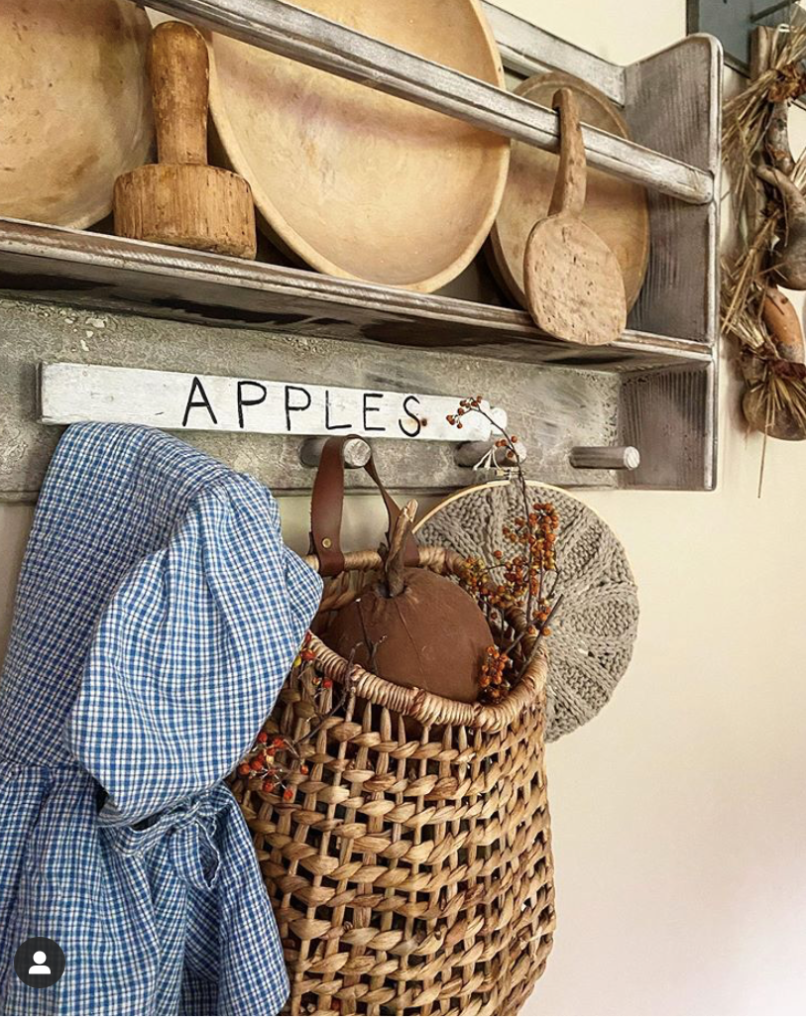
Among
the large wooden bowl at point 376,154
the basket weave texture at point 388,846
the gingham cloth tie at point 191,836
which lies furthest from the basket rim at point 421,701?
the large wooden bowl at point 376,154

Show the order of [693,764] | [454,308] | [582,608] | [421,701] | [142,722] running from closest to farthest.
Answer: [142,722], [421,701], [454,308], [582,608], [693,764]

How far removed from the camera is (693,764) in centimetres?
131

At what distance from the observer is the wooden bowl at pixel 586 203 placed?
0.97 meters

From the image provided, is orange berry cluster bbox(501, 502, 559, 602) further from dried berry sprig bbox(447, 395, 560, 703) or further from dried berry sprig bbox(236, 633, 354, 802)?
dried berry sprig bbox(236, 633, 354, 802)

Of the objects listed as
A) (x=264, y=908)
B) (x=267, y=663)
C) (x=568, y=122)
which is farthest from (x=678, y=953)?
(x=568, y=122)

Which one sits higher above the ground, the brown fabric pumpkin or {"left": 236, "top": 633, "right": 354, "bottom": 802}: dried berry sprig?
the brown fabric pumpkin

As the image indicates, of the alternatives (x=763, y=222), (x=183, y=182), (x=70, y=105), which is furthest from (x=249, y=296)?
(x=763, y=222)

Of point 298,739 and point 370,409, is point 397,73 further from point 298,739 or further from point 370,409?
point 298,739

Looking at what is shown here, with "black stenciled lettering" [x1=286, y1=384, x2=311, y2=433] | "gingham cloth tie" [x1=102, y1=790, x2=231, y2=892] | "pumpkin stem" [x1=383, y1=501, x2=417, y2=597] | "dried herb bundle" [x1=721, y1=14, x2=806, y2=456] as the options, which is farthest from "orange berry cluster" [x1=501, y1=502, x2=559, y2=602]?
"dried herb bundle" [x1=721, y1=14, x2=806, y2=456]

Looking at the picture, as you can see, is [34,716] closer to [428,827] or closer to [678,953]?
[428,827]

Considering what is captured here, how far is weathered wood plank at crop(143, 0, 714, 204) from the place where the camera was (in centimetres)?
62

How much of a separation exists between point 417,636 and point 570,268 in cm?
40

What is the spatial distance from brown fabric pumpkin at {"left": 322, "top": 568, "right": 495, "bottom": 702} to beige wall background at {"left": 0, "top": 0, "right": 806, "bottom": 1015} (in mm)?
440

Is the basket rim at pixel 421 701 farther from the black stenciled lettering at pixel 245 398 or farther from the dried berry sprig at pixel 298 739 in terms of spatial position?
the black stenciled lettering at pixel 245 398
